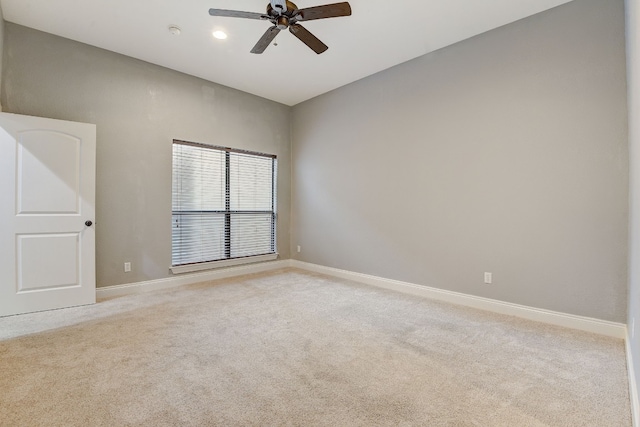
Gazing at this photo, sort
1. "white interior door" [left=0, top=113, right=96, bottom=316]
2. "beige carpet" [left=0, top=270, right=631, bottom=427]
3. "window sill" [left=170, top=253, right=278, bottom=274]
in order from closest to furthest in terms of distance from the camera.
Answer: "beige carpet" [left=0, top=270, right=631, bottom=427] → "white interior door" [left=0, top=113, right=96, bottom=316] → "window sill" [left=170, top=253, right=278, bottom=274]

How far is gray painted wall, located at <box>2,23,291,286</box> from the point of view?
3206mm

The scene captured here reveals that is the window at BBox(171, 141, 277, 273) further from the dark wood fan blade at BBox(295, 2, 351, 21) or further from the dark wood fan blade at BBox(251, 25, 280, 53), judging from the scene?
the dark wood fan blade at BBox(295, 2, 351, 21)

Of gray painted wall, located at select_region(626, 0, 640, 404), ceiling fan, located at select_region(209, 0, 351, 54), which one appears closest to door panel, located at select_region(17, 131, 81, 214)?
ceiling fan, located at select_region(209, 0, 351, 54)

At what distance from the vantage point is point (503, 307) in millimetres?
3066

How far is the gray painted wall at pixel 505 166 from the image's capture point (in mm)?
2561

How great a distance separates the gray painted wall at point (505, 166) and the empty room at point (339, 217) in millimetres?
21

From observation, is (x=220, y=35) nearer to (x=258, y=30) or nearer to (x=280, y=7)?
(x=258, y=30)

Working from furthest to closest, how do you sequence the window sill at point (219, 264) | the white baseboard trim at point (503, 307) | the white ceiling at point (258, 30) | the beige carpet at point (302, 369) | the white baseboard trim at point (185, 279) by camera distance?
1. the window sill at point (219, 264)
2. the white baseboard trim at point (185, 279)
3. the white ceiling at point (258, 30)
4. the white baseboard trim at point (503, 307)
5. the beige carpet at point (302, 369)

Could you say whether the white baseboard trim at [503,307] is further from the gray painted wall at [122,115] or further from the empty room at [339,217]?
the gray painted wall at [122,115]

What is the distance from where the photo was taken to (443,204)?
3.54m

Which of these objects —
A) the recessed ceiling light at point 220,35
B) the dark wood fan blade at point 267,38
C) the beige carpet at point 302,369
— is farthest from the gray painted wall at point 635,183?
the recessed ceiling light at point 220,35

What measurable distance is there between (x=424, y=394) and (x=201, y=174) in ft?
13.3

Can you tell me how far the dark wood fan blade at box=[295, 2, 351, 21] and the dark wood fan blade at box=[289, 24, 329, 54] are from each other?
4.3 inches

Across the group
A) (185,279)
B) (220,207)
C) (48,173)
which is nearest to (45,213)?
(48,173)
